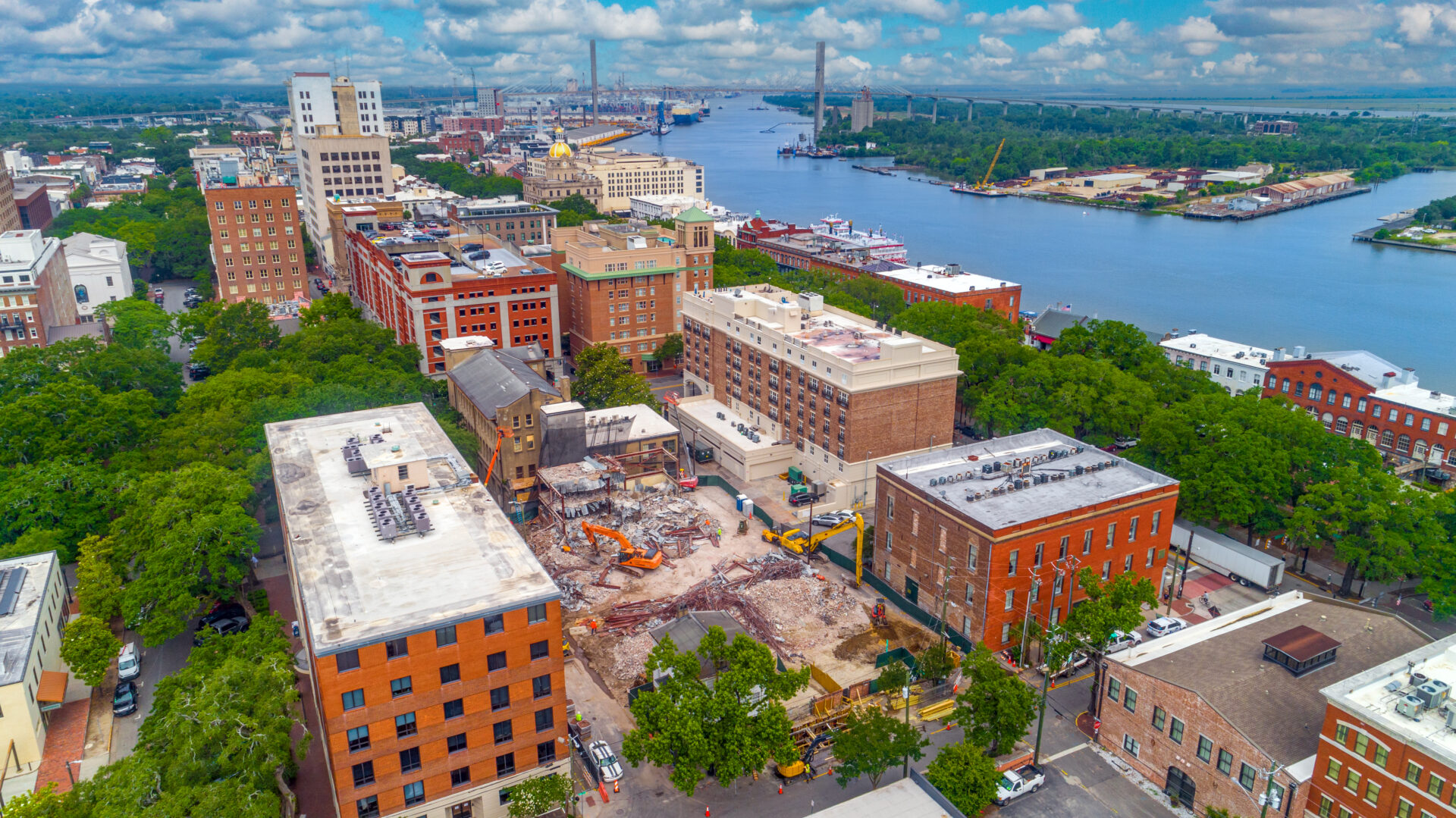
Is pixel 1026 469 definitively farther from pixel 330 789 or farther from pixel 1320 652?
pixel 330 789

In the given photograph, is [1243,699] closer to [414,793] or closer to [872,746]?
[872,746]

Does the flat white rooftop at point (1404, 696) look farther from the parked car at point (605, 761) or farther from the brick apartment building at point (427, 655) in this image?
the brick apartment building at point (427, 655)

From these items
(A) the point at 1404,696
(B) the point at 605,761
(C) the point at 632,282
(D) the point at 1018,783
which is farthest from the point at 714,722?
(C) the point at 632,282

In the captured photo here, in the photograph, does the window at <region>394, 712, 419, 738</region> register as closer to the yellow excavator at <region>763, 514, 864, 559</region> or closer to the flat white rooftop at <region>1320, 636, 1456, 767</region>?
the yellow excavator at <region>763, 514, 864, 559</region>

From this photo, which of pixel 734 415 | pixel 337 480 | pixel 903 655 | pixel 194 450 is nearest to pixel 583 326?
pixel 734 415

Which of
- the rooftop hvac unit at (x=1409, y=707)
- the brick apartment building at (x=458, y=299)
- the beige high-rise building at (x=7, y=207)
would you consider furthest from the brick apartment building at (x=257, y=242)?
the rooftop hvac unit at (x=1409, y=707)
